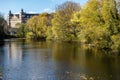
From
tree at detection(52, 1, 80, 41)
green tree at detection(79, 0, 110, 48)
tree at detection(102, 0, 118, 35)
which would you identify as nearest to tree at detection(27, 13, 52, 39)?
tree at detection(52, 1, 80, 41)

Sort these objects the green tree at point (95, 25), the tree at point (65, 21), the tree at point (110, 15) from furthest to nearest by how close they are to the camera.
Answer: the tree at point (65, 21) < the green tree at point (95, 25) < the tree at point (110, 15)

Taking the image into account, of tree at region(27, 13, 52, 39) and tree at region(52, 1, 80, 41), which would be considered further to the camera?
tree at region(27, 13, 52, 39)

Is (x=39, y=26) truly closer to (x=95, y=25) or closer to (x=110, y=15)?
(x=95, y=25)

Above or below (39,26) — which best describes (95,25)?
below

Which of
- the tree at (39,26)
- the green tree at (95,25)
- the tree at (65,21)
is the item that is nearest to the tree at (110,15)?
the green tree at (95,25)

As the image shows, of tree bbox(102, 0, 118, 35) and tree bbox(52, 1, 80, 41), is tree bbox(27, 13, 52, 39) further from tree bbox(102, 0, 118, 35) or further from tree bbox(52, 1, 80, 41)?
tree bbox(102, 0, 118, 35)

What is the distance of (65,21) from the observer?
8588 cm

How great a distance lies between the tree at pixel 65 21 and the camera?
277 ft

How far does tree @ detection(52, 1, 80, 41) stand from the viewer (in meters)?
84.6

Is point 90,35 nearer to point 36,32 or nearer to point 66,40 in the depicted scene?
point 66,40

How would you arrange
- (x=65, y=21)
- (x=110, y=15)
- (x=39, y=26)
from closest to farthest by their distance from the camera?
(x=110, y=15) → (x=65, y=21) → (x=39, y=26)

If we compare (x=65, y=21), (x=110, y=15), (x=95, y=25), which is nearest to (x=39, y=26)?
(x=65, y=21)

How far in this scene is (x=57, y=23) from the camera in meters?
87.9

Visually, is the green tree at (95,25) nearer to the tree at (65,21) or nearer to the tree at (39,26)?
the tree at (65,21)
